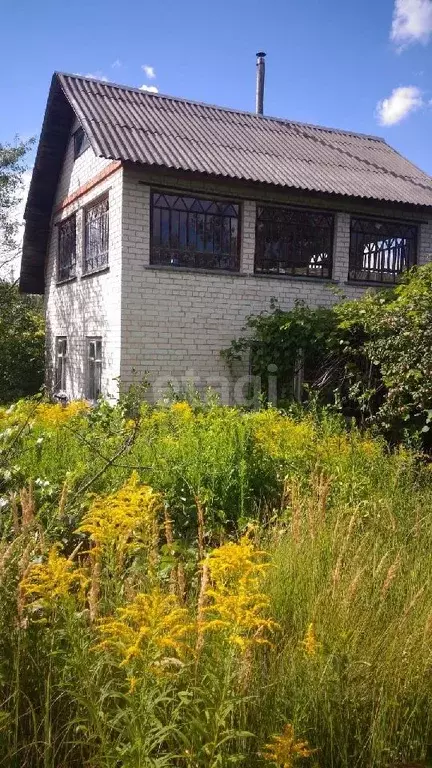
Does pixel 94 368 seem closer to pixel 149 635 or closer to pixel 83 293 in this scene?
pixel 83 293

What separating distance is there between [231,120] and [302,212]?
3104 mm

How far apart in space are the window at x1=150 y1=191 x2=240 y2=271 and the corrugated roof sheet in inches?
28.7

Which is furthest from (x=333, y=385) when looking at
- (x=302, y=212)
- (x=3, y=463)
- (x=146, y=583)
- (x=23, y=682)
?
(x=23, y=682)

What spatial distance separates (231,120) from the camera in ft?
39.9

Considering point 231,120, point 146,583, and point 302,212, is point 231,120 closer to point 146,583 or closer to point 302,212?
point 302,212

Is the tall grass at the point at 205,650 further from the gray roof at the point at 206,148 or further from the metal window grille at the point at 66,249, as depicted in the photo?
the metal window grille at the point at 66,249

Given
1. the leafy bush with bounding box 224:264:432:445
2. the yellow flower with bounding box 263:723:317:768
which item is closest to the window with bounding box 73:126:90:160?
the leafy bush with bounding box 224:264:432:445

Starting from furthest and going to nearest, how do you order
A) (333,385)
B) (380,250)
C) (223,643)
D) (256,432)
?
(380,250)
(333,385)
(256,432)
(223,643)

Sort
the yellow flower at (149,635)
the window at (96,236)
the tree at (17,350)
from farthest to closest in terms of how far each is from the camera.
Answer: the tree at (17,350) → the window at (96,236) → the yellow flower at (149,635)

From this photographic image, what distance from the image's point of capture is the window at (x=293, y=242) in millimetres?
10422

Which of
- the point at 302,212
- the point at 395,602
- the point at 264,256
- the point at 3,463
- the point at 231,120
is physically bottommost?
the point at 395,602

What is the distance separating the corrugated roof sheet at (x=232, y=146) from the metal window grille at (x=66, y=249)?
272 cm

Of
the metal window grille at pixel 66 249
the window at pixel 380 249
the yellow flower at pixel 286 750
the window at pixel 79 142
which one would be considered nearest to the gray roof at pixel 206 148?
the window at pixel 79 142

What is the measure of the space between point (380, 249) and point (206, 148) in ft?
13.3
